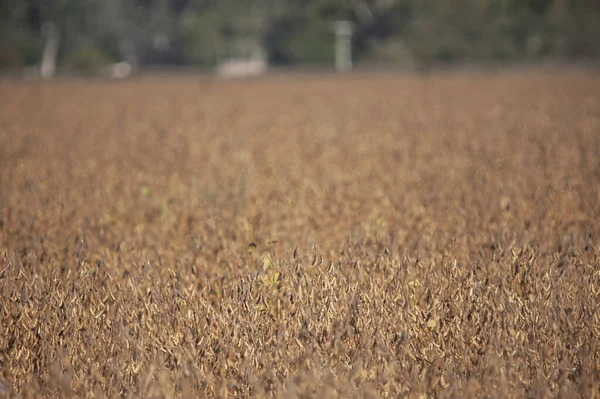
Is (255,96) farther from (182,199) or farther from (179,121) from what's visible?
(182,199)

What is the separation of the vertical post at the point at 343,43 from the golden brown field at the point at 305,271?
166 ft

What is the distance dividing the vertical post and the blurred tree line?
1.87 feet

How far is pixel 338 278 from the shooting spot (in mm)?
3707

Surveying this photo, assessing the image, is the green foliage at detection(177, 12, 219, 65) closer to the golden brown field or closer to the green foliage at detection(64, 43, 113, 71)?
the green foliage at detection(64, 43, 113, 71)

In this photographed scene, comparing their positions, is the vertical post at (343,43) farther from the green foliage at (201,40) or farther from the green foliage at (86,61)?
the green foliage at (86,61)

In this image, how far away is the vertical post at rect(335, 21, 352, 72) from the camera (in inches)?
2350

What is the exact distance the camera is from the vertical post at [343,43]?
59.7 m

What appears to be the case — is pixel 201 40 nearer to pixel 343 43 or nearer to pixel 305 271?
pixel 343 43

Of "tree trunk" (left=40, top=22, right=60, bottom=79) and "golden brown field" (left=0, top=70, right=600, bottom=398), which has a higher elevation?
"golden brown field" (left=0, top=70, right=600, bottom=398)

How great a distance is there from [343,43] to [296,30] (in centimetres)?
586

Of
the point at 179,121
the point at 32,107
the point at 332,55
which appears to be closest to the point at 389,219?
the point at 179,121

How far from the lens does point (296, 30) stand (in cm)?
6462

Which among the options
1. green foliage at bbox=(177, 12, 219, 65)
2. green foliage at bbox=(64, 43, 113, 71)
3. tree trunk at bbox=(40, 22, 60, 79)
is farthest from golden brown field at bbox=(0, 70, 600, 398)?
tree trunk at bbox=(40, 22, 60, 79)

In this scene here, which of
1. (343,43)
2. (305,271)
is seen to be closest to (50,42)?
(343,43)
